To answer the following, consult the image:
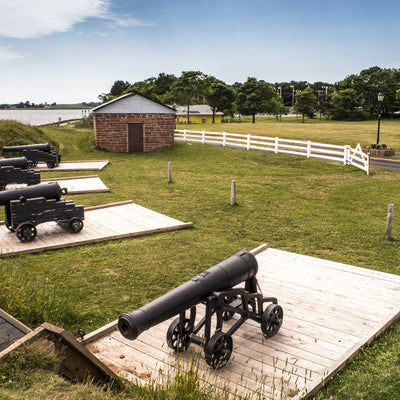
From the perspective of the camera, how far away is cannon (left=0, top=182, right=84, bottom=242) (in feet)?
32.6

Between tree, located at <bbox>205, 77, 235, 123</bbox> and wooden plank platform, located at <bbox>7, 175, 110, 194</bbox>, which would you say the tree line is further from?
wooden plank platform, located at <bbox>7, 175, 110, 194</bbox>

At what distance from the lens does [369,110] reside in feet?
278

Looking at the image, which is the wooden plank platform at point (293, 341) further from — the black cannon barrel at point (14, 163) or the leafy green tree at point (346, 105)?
the leafy green tree at point (346, 105)

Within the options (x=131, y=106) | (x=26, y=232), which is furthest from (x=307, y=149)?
(x=26, y=232)

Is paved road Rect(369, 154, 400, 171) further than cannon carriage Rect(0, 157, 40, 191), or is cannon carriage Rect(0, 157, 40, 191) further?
paved road Rect(369, 154, 400, 171)

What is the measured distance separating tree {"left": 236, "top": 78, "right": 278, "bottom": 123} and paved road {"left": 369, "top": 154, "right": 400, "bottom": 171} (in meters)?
63.4

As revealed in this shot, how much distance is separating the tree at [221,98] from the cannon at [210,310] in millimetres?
89911

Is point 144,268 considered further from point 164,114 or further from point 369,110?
point 369,110

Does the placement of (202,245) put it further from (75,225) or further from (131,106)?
(131,106)

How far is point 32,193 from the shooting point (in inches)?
405

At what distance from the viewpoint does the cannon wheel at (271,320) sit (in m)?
5.56

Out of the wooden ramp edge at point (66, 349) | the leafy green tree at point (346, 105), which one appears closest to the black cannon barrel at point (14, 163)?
the wooden ramp edge at point (66, 349)

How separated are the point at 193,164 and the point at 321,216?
38.5 ft

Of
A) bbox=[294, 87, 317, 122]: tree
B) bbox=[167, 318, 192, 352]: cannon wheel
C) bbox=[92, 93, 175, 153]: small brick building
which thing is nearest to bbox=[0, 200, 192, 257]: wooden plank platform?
bbox=[167, 318, 192, 352]: cannon wheel
